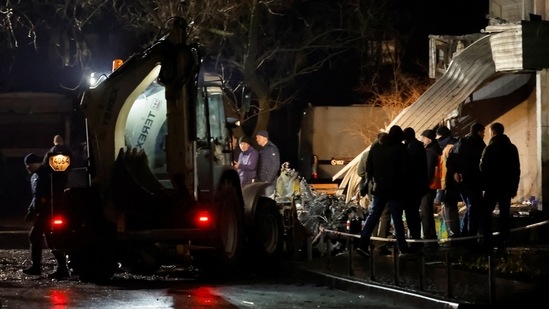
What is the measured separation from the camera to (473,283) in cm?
1134

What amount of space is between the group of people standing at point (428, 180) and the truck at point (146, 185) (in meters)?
2.09

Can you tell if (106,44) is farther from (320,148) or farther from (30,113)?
(320,148)

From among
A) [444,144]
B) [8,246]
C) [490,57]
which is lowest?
[8,246]

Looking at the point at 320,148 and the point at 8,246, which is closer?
the point at 8,246

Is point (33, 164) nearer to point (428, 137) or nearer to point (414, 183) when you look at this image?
point (414, 183)

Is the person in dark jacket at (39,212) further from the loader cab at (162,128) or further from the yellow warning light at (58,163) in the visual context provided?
the loader cab at (162,128)

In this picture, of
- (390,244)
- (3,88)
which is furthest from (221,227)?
(3,88)

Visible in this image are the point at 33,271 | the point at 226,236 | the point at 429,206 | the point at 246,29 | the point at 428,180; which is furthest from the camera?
the point at 246,29

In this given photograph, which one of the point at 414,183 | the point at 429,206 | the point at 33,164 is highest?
the point at 33,164

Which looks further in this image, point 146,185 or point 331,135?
point 331,135

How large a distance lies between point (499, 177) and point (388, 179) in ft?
4.90

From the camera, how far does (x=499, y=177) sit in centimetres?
1346

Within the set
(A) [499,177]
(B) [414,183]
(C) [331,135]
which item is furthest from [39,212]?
(C) [331,135]

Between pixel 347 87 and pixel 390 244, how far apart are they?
21.7m
